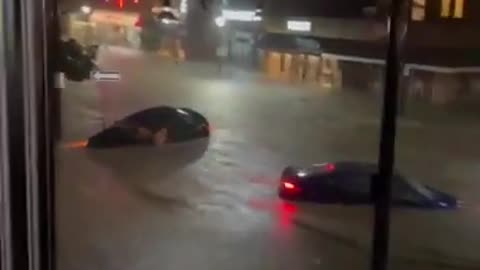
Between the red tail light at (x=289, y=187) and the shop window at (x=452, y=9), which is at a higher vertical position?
the shop window at (x=452, y=9)

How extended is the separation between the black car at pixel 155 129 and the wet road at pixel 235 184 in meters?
0.01

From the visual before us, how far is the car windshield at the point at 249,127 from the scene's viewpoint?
1026 mm

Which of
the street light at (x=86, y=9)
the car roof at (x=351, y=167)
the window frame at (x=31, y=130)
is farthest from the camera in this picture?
the car roof at (x=351, y=167)

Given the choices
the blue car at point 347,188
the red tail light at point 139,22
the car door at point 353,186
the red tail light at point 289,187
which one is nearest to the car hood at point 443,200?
the blue car at point 347,188

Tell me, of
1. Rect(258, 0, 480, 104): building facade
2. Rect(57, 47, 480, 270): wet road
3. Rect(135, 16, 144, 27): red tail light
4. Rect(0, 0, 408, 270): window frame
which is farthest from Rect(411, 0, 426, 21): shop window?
Rect(0, 0, 408, 270): window frame

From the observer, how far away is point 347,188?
112 centimetres

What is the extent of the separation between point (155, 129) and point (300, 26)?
0.26 meters

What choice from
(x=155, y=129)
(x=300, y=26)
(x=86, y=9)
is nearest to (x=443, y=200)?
(x=300, y=26)

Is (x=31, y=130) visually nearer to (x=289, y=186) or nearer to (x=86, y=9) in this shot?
(x=86, y=9)

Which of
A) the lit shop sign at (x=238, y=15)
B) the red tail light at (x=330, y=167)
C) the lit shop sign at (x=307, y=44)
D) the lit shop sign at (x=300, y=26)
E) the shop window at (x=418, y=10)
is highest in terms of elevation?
the shop window at (x=418, y=10)

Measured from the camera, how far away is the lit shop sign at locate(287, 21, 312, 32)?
1053 mm

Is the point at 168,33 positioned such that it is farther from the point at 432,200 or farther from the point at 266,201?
the point at 432,200

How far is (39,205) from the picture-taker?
883mm

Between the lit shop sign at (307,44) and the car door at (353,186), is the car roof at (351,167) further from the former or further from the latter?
the lit shop sign at (307,44)
